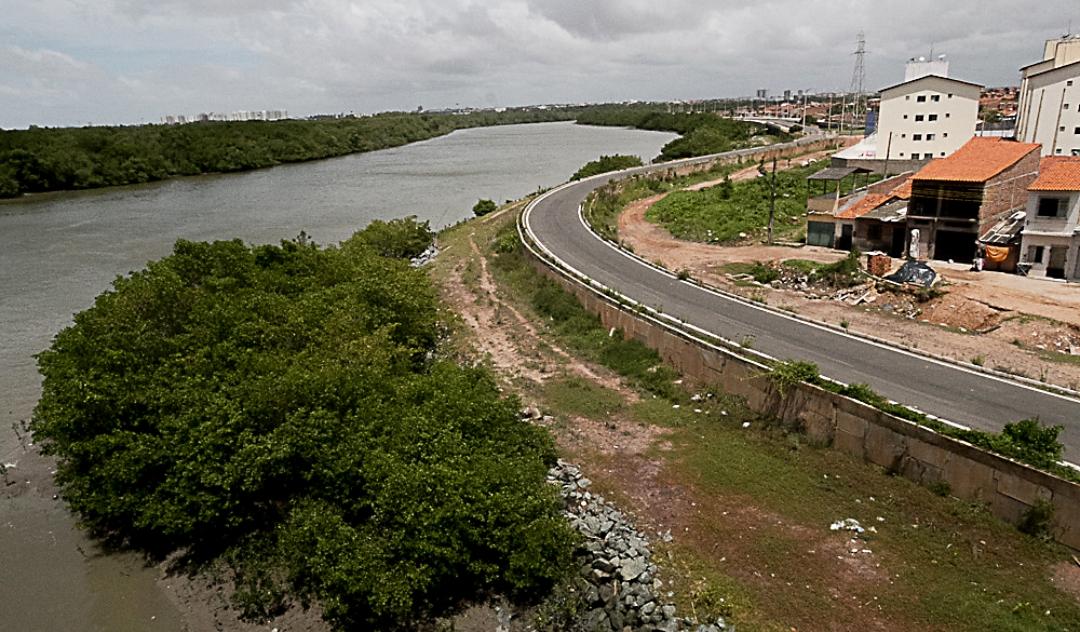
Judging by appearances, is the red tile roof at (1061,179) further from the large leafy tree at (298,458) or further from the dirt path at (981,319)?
the large leafy tree at (298,458)

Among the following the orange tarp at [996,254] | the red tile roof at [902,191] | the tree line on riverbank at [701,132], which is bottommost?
the orange tarp at [996,254]

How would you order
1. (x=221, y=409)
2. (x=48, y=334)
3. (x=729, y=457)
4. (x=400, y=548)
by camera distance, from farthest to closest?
(x=48, y=334) < (x=729, y=457) < (x=221, y=409) < (x=400, y=548)

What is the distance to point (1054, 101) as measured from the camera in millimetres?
40875

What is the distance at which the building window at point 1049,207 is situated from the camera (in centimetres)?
2566

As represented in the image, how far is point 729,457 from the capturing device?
17.1 meters

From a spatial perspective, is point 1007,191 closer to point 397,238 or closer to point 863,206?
point 863,206

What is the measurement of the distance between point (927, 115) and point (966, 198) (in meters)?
22.5

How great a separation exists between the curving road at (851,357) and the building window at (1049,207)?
11.7m

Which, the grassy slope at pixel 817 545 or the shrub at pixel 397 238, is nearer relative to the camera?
the grassy slope at pixel 817 545

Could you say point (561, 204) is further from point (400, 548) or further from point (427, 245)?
point (400, 548)

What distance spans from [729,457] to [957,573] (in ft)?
18.2

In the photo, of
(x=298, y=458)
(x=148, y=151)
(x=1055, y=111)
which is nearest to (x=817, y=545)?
(x=298, y=458)

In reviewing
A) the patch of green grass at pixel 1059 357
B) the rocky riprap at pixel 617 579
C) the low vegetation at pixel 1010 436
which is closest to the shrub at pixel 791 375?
the low vegetation at pixel 1010 436

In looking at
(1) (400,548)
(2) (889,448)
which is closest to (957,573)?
(2) (889,448)
